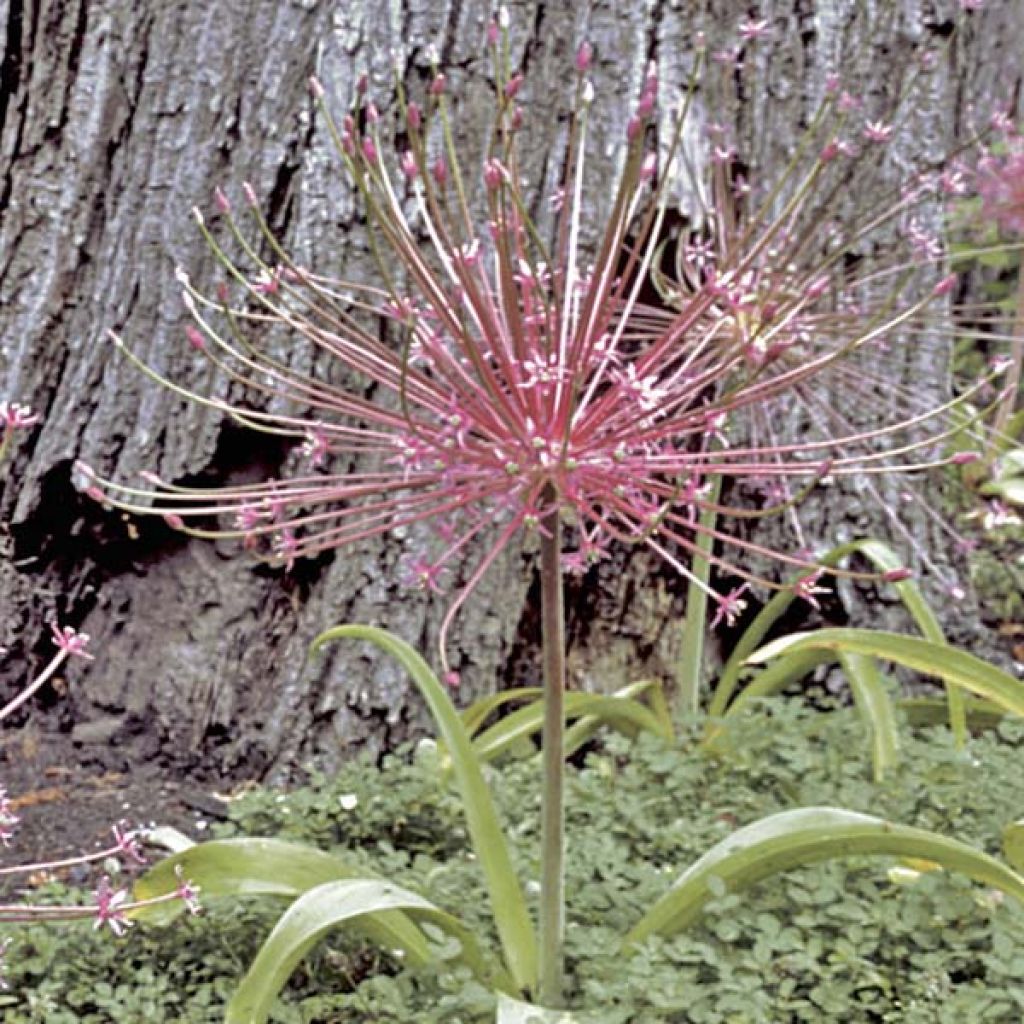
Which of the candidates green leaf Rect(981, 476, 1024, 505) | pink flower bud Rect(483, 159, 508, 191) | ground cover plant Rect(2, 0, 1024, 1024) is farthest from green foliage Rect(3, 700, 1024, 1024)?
green leaf Rect(981, 476, 1024, 505)

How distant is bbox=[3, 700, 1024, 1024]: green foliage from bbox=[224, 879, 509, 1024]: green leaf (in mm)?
112

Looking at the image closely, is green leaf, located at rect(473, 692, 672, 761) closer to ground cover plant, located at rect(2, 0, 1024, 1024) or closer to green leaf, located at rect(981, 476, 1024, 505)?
ground cover plant, located at rect(2, 0, 1024, 1024)

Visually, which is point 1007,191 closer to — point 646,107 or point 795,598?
point 795,598

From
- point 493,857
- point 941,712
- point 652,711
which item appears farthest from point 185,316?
point 941,712

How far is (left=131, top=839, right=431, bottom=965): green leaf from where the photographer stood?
1.87 metres

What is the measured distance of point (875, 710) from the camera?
2.48 meters

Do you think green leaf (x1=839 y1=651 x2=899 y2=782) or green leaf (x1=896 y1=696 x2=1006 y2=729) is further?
green leaf (x1=896 y1=696 x2=1006 y2=729)

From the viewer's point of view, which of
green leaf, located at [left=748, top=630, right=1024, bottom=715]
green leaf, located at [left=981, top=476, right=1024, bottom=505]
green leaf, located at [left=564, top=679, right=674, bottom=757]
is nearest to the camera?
green leaf, located at [left=748, top=630, right=1024, bottom=715]

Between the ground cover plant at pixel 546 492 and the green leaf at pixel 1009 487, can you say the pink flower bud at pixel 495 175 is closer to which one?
the ground cover plant at pixel 546 492

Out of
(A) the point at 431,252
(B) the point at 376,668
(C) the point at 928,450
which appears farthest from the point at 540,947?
(C) the point at 928,450

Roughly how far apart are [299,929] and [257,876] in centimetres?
23

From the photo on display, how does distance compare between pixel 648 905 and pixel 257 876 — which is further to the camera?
pixel 648 905

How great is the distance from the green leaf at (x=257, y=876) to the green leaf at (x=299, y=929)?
0.31 ft

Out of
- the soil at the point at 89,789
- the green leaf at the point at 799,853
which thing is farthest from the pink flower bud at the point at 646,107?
the soil at the point at 89,789
